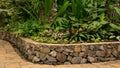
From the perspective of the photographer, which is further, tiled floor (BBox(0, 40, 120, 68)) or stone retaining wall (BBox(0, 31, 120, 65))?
stone retaining wall (BBox(0, 31, 120, 65))

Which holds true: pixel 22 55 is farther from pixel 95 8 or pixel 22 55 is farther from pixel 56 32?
pixel 95 8

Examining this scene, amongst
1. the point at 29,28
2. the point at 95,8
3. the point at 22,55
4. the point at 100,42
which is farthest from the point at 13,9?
the point at 100,42

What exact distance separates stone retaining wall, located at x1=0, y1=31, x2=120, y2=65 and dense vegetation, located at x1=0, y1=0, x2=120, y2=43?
0.26 m

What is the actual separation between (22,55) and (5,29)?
176cm

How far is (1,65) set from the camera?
5.15 metres

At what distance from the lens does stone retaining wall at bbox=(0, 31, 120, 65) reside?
17.4 ft

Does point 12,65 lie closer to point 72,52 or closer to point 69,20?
point 72,52

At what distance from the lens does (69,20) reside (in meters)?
6.34

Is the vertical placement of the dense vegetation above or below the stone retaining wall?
above

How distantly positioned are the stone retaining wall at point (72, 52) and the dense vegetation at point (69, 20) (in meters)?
0.26

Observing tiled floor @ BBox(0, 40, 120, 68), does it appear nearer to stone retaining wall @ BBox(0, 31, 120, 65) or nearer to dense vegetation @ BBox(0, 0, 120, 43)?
stone retaining wall @ BBox(0, 31, 120, 65)

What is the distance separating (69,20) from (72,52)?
1248mm

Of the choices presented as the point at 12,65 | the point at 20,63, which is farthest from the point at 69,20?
the point at 12,65

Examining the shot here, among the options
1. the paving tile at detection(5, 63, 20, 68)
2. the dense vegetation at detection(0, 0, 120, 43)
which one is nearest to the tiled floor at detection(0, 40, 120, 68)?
the paving tile at detection(5, 63, 20, 68)
